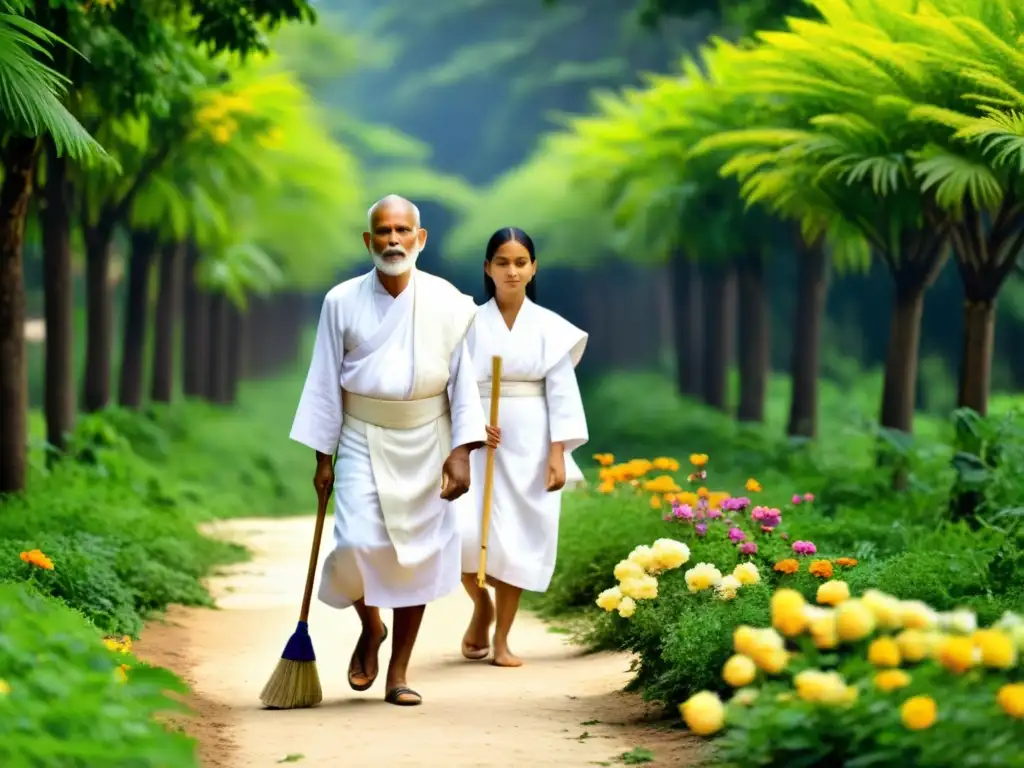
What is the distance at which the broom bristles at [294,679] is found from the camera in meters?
7.90

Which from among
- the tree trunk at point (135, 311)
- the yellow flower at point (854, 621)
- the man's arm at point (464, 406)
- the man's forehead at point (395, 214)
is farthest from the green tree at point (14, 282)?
the tree trunk at point (135, 311)

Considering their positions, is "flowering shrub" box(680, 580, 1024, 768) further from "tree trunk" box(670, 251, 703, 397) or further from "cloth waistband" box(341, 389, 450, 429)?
"tree trunk" box(670, 251, 703, 397)

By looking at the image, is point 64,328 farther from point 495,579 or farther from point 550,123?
point 550,123

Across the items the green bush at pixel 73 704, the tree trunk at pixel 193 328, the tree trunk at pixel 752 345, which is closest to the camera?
the green bush at pixel 73 704

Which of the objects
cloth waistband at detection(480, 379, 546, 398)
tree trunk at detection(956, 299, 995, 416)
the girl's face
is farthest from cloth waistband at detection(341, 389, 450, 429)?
tree trunk at detection(956, 299, 995, 416)

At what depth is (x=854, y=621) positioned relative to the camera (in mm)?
5297

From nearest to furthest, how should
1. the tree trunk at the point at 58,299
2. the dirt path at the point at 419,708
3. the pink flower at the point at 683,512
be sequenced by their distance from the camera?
1. the dirt path at the point at 419,708
2. the pink flower at the point at 683,512
3. the tree trunk at the point at 58,299

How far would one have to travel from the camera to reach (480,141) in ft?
230

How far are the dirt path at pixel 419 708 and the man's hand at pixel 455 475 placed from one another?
38.5 inches

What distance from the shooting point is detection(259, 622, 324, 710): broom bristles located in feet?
25.9

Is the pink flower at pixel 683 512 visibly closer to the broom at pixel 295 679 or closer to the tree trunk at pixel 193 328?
the broom at pixel 295 679

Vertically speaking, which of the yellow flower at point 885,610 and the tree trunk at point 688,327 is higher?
the tree trunk at point 688,327

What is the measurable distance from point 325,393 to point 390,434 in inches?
14.3

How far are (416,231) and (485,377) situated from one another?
4.95 feet
